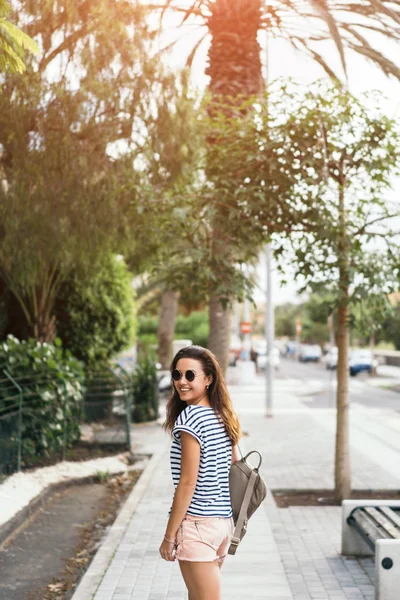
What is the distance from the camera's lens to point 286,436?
637 inches

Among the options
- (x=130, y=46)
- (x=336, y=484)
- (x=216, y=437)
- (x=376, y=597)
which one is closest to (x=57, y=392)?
(x=336, y=484)

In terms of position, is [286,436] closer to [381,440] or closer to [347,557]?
[381,440]

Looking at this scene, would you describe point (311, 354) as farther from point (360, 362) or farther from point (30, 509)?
point (30, 509)

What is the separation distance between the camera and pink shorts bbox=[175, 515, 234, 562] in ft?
11.9

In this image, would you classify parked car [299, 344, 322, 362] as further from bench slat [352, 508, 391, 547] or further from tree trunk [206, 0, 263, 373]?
bench slat [352, 508, 391, 547]

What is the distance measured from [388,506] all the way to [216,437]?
3.48 meters

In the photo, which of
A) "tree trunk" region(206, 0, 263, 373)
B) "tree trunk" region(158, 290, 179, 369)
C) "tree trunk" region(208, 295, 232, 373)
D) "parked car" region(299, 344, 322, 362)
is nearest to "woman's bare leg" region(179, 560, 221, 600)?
"tree trunk" region(206, 0, 263, 373)

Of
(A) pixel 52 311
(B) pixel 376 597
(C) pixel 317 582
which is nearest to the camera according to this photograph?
(B) pixel 376 597

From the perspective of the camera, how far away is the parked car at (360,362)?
46.4 meters

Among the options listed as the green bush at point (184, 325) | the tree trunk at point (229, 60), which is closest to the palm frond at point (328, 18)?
the tree trunk at point (229, 60)

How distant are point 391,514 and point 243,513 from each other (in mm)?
2888

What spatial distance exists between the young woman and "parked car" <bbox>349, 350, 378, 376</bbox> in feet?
141

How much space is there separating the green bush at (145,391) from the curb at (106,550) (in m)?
8.23

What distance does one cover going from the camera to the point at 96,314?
57.6 feet
